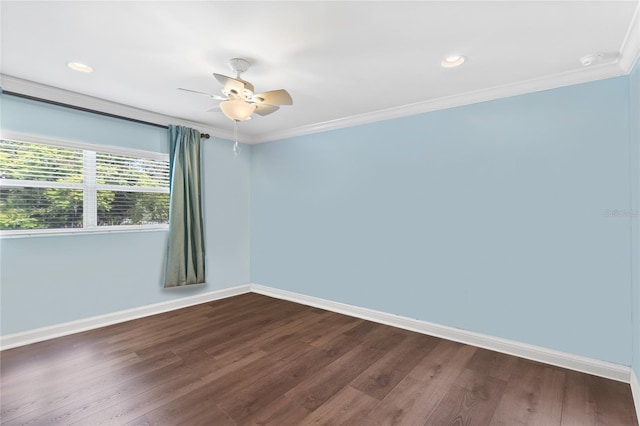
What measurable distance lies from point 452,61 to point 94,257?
3948 millimetres

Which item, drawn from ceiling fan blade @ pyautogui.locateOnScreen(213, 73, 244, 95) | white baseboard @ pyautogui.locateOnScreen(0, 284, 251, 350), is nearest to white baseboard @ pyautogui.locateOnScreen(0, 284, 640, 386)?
white baseboard @ pyautogui.locateOnScreen(0, 284, 251, 350)

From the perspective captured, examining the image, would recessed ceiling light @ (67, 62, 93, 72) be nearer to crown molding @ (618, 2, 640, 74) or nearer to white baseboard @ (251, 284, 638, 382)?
white baseboard @ (251, 284, 638, 382)

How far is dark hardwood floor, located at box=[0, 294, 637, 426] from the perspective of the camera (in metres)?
1.90

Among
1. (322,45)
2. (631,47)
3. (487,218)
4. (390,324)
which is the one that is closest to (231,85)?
(322,45)

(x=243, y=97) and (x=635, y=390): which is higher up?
(x=243, y=97)

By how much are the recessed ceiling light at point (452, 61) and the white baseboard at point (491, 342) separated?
2.44 metres

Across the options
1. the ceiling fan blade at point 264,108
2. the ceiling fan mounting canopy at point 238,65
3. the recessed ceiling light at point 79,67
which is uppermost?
the recessed ceiling light at point 79,67

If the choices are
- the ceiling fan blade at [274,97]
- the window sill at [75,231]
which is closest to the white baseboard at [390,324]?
the window sill at [75,231]

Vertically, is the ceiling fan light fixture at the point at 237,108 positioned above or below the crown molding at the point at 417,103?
below

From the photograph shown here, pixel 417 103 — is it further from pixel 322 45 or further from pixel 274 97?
pixel 274 97

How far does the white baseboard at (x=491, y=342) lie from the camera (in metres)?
2.36

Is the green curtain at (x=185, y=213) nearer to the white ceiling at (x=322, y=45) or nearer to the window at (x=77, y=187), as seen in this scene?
the window at (x=77, y=187)

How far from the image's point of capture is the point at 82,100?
3.09 metres

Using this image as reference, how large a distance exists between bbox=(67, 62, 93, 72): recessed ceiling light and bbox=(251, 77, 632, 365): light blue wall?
8.05ft
